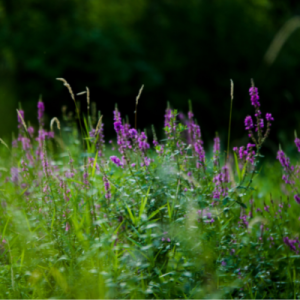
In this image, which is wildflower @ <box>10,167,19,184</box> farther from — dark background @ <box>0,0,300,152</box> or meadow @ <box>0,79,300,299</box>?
dark background @ <box>0,0,300,152</box>

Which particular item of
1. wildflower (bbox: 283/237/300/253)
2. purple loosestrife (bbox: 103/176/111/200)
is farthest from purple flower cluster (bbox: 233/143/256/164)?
purple loosestrife (bbox: 103/176/111/200)

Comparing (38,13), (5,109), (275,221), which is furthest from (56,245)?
(38,13)

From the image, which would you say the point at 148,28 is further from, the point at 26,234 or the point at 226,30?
the point at 26,234

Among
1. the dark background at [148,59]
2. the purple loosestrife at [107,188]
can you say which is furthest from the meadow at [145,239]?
the dark background at [148,59]

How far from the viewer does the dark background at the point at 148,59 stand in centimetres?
1320

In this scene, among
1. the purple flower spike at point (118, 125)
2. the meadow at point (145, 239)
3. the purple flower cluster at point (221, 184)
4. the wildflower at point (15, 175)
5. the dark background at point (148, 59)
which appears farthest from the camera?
the dark background at point (148, 59)

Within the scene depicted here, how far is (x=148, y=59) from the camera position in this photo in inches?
616

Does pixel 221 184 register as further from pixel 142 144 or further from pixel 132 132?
pixel 132 132

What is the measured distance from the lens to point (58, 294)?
2059mm

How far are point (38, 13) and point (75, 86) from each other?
3.01 meters

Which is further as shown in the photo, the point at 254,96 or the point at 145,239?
the point at 254,96

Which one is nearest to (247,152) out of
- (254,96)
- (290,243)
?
(254,96)

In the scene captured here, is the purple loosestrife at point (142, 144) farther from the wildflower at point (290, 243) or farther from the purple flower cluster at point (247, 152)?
the wildflower at point (290, 243)

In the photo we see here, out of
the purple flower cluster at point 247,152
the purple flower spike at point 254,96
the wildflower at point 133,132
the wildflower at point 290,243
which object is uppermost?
the purple flower spike at point 254,96
